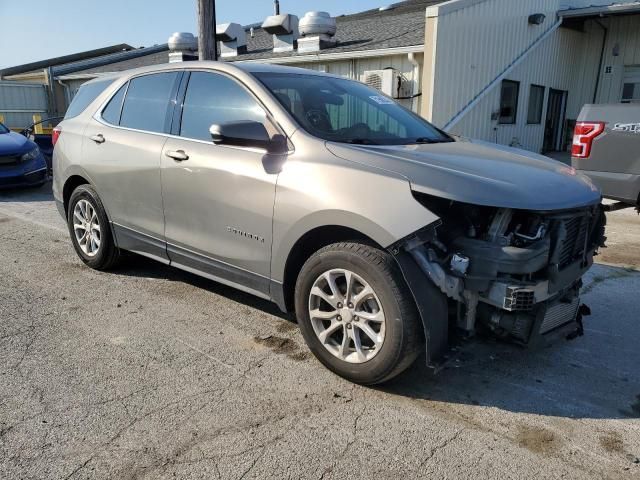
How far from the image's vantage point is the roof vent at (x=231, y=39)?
16.3 metres

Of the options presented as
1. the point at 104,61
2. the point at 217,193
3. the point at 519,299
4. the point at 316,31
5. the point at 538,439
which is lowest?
the point at 538,439

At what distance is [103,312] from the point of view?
4.16m

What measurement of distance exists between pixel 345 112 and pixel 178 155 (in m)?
1.25

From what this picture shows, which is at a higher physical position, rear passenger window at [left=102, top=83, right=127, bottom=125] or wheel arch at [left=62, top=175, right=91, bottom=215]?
rear passenger window at [left=102, top=83, right=127, bottom=125]

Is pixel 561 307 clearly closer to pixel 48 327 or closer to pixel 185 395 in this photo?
pixel 185 395

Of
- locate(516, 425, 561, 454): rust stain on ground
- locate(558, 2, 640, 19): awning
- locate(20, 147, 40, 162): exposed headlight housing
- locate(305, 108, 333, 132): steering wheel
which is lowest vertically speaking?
locate(516, 425, 561, 454): rust stain on ground

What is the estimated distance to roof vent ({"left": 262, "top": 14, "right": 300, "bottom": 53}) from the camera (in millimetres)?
15094

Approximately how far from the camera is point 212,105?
3.88 m

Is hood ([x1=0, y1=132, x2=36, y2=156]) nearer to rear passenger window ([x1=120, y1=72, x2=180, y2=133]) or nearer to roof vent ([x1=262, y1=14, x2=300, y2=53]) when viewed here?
rear passenger window ([x1=120, y1=72, x2=180, y2=133])

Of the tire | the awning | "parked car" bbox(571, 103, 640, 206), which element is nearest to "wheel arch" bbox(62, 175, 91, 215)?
the tire

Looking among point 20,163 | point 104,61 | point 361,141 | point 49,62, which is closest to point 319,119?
point 361,141

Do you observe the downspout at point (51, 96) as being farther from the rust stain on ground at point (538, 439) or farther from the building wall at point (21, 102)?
the rust stain on ground at point (538, 439)

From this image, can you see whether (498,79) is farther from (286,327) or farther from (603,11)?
(286,327)

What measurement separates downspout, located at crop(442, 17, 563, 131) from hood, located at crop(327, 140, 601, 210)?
892 cm
